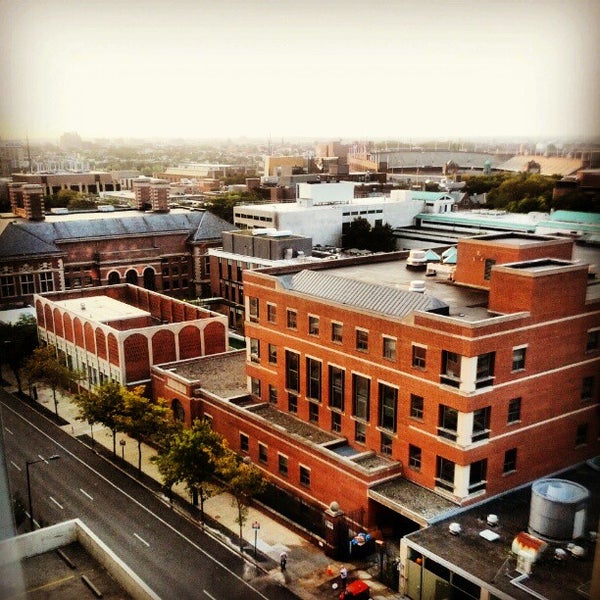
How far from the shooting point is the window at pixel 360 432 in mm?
15188

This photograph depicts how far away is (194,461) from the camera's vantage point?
1477 centimetres

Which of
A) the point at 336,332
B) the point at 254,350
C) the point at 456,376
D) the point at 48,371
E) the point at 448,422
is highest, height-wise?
the point at 336,332

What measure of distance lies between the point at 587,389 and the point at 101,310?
16495mm

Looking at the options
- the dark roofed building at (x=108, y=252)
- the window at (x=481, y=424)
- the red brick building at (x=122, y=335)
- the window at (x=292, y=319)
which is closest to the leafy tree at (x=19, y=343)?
the red brick building at (x=122, y=335)

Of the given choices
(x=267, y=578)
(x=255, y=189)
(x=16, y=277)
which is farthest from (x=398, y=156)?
(x=267, y=578)

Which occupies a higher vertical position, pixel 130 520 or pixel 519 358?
pixel 519 358

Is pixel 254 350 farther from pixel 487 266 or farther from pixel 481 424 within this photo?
pixel 481 424

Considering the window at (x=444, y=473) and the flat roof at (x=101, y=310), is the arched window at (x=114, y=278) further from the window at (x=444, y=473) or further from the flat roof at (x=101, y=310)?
the window at (x=444, y=473)

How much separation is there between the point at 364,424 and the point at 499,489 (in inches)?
125

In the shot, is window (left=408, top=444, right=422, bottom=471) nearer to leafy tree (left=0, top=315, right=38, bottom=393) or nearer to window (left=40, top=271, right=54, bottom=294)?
leafy tree (left=0, top=315, right=38, bottom=393)

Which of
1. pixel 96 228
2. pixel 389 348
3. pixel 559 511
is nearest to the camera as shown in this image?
pixel 559 511

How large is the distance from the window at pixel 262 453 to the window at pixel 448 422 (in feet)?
16.1

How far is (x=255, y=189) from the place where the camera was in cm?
5759

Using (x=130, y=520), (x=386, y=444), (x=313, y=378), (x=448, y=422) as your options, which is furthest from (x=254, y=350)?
(x=448, y=422)
